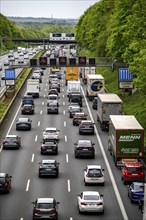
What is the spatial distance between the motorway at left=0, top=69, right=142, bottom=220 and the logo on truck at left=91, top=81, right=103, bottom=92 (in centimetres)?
1910

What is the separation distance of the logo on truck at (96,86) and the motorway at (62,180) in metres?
19.1

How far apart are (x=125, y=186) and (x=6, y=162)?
12521 mm

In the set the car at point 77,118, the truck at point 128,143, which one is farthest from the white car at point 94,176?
the car at point 77,118

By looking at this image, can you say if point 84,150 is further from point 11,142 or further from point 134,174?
point 134,174

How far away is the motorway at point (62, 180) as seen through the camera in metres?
42.2

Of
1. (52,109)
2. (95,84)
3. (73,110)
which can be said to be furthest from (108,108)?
(95,84)

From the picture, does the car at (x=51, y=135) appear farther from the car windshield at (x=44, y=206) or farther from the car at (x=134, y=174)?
the car windshield at (x=44, y=206)

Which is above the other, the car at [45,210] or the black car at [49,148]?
the car at [45,210]

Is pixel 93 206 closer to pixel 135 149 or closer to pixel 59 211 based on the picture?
pixel 59 211

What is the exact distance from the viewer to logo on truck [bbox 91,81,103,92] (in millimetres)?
96588

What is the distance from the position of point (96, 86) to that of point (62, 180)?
1844 inches

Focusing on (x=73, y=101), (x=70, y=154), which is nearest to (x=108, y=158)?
(x=70, y=154)

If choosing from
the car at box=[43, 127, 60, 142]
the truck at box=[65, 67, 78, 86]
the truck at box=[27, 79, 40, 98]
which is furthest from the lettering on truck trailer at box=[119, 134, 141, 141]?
the truck at box=[65, 67, 78, 86]

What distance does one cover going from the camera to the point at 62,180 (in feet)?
168
